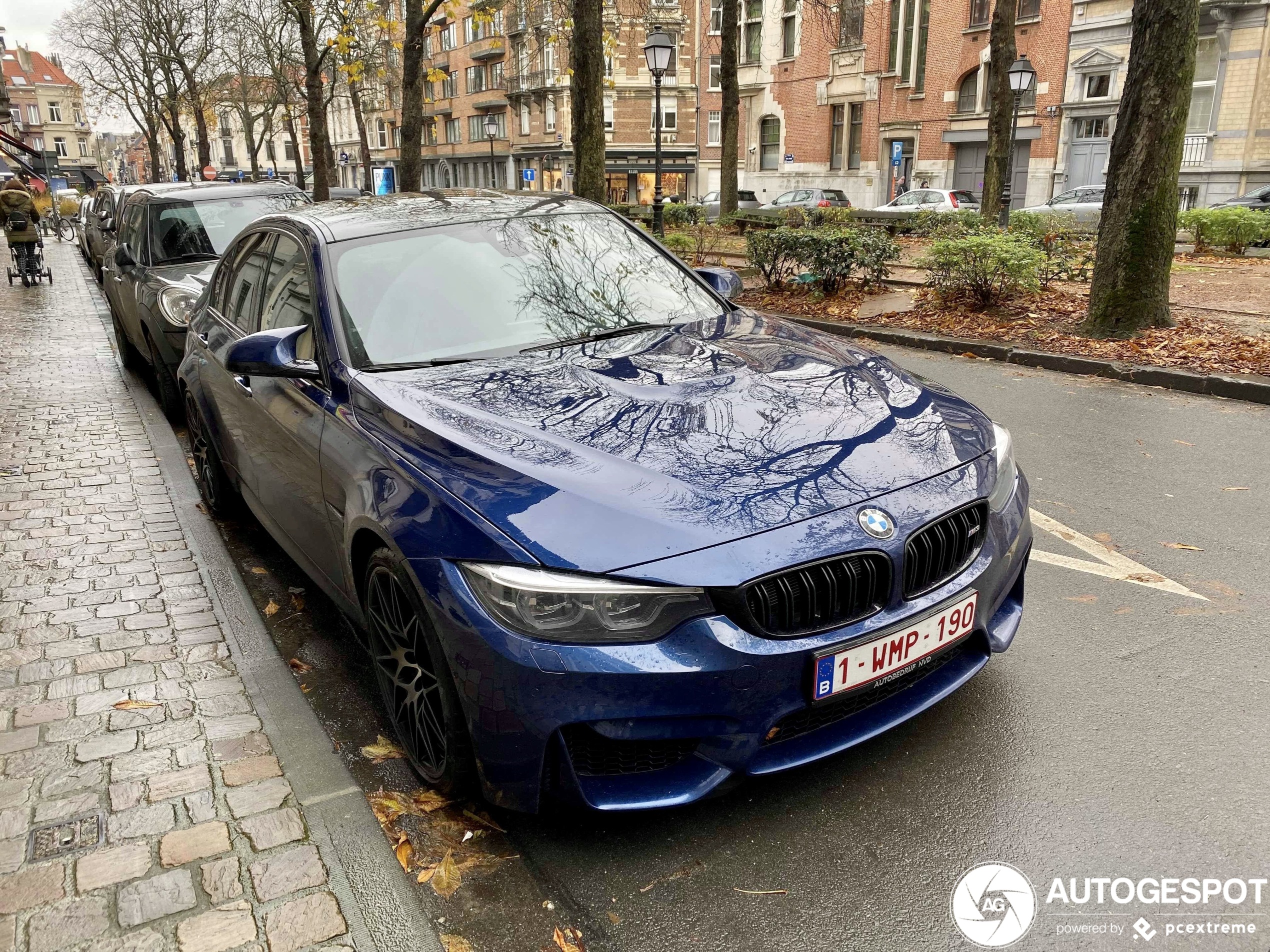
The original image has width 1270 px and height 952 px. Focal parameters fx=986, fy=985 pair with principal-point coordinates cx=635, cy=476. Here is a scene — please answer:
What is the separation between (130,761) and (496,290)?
210 cm

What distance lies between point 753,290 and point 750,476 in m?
11.3

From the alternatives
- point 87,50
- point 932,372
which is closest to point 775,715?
point 932,372

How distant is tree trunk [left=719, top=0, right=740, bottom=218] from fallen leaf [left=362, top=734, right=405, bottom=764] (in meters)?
21.8

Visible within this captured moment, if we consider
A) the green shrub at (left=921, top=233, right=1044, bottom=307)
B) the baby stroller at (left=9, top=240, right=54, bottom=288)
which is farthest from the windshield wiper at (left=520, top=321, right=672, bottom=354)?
the baby stroller at (left=9, top=240, right=54, bottom=288)

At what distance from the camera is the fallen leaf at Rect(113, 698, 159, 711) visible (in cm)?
349

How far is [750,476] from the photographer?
2598mm

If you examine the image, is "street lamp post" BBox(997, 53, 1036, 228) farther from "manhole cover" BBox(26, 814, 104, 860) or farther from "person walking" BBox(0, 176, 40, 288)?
"manhole cover" BBox(26, 814, 104, 860)

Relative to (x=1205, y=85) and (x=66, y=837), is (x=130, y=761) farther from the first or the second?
(x=1205, y=85)

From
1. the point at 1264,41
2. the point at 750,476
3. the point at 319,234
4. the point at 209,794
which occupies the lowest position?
the point at 209,794

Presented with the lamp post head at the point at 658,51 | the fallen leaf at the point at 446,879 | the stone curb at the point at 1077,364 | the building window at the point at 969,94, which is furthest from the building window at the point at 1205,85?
the fallen leaf at the point at 446,879

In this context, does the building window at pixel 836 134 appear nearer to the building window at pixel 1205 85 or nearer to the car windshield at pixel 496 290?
the building window at pixel 1205 85

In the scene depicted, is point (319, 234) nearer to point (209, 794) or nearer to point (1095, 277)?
point (209, 794)

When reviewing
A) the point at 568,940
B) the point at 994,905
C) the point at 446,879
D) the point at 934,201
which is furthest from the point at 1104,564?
the point at 934,201

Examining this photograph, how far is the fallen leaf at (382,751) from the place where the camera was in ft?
10.6
